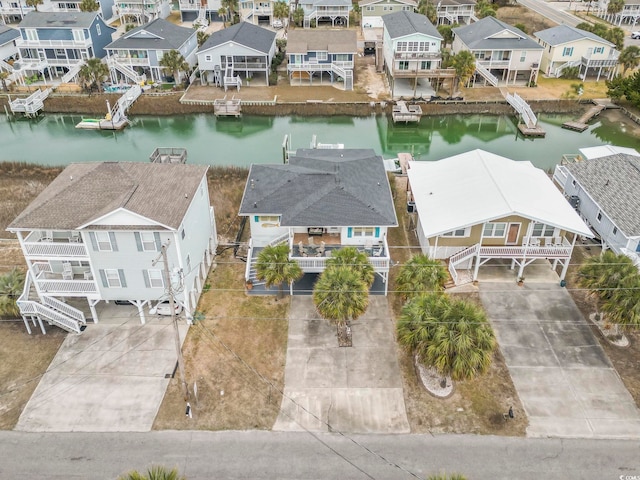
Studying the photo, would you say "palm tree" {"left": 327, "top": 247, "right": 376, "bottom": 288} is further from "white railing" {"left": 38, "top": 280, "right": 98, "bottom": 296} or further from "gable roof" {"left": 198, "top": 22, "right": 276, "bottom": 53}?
"gable roof" {"left": 198, "top": 22, "right": 276, "bottom": 53}

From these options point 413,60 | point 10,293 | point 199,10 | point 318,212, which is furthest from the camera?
point 199,10

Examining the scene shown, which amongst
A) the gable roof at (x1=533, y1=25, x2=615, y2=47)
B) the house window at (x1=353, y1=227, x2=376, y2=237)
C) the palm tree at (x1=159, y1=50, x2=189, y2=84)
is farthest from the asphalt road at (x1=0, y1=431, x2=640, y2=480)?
the gable roof at (x1=533, y1=25, x2=615, y2=47)

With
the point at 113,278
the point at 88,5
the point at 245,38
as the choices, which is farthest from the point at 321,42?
the point at 113,278

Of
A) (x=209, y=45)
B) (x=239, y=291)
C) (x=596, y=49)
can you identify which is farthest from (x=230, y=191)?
(x=596, y=49)

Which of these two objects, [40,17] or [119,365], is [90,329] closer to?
[119,365]

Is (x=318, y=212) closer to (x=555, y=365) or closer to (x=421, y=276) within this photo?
(x=421, y=276)
